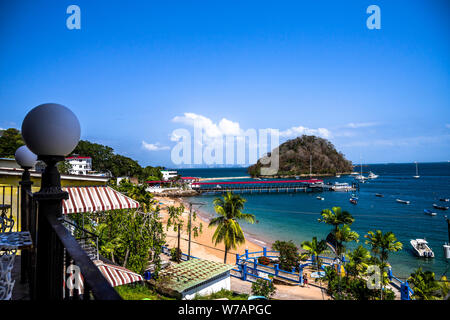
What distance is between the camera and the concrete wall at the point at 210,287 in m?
Answer: 11.4

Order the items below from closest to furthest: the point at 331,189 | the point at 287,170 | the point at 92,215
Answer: the point at 92,215 < the point at 331,189 < the point at 287,170

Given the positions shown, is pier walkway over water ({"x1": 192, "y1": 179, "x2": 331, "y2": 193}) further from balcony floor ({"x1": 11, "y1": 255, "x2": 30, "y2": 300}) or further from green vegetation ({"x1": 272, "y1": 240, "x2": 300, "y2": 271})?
balcony floor ({"x1": 11, "y1": 255, "x2": 30, "y2": 300})

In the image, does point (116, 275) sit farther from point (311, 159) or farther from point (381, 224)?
point (311, 159)

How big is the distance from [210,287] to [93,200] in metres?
7.16

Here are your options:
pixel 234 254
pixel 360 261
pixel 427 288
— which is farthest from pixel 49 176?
pixel 234 254

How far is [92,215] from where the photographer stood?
13648 mm

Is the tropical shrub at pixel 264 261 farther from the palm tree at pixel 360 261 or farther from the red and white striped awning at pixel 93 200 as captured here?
the red and white striped awning at pixel 93 200

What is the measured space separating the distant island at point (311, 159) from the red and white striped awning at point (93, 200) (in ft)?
470

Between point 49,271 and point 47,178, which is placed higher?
point 47,178

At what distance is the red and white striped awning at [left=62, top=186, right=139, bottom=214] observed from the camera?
7992 mm
